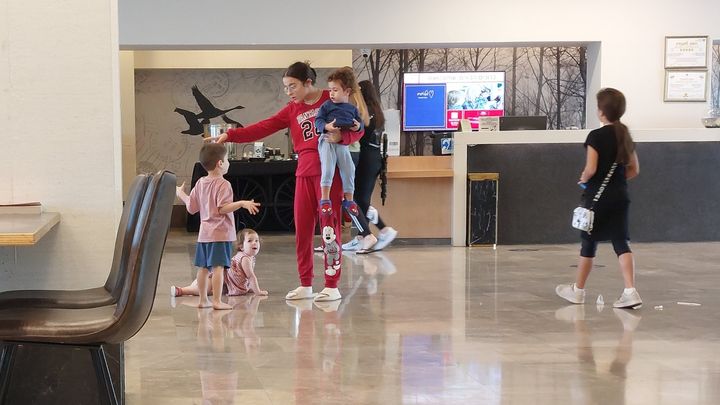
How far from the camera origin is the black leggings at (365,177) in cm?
832

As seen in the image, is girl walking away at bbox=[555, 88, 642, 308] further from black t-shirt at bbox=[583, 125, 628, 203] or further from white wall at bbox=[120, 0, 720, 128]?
white wall at bbox=[120, 0, 720, 128]

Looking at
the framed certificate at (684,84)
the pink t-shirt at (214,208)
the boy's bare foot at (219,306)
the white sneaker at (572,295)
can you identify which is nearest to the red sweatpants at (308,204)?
the pink t-shirt at (214,208)

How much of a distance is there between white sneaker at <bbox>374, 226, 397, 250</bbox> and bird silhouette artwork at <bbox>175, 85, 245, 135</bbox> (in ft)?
14.3

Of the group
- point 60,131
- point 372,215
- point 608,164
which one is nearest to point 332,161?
point 608,164

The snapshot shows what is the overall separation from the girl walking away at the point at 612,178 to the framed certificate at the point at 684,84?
444cm

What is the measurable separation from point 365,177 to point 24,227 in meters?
5.72

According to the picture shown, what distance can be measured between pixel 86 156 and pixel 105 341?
3.11ft

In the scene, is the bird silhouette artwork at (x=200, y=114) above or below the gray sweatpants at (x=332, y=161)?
above

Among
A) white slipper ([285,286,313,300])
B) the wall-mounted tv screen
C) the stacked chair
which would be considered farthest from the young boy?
the wall-mounted tv screen

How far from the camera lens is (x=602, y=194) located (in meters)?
5.55

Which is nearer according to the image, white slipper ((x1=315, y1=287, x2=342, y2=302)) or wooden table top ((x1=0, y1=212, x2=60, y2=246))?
wooden table top ((x1=0, y1=212, x2=60, y2=246))

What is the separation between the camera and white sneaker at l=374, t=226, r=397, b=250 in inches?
331

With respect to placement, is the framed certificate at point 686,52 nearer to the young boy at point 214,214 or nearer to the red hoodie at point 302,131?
the red hoodie at point 302,131

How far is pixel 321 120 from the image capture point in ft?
17.6
